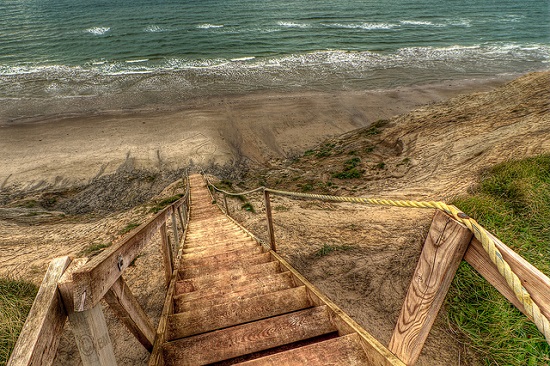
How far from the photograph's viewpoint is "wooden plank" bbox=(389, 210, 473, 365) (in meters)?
1.37

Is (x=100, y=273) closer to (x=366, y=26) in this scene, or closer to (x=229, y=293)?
(x=229, y=293)

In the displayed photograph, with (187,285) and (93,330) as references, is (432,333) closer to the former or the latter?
(187,285)

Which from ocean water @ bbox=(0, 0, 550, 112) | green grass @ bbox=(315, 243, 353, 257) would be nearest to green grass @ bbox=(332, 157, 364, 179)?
green grass @ bbox=(315, 243, 353, 257)

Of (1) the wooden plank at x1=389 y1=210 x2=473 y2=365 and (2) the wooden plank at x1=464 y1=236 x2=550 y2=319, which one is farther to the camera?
(1) the wooden plank at x1=389 y1=210 x2=473 y2=365

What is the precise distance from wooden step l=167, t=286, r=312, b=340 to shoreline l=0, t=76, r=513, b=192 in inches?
460

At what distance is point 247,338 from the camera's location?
2355 millimetres

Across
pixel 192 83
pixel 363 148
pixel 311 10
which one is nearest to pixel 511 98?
pixel 363 148

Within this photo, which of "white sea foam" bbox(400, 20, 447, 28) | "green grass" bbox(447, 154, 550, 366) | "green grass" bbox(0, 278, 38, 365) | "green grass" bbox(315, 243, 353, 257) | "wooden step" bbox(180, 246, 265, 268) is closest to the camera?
"green grass" bbox(447, 154, 550, 366)

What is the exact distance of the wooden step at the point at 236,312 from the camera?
8.39 ft

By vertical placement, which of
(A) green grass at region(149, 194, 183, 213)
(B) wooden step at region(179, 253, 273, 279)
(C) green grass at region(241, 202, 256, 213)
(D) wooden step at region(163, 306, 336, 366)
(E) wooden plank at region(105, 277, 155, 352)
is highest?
(E) wooden plank at region(105, 277, 155, 352)

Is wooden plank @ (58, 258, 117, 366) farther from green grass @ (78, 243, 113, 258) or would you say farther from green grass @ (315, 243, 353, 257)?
green grass @ (78, 243, 113, 258)

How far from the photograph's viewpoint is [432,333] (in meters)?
3.17

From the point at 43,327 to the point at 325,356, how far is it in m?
1.69

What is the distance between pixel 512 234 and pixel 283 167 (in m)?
9.96
